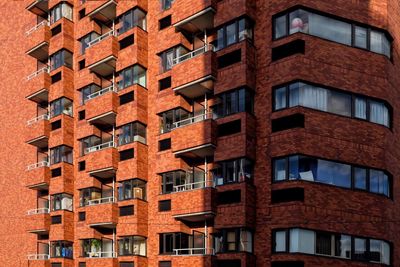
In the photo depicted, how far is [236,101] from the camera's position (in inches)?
1241

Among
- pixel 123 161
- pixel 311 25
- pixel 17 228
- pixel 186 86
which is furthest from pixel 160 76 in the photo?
pixel 17 228

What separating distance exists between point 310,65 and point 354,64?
9.55 feet

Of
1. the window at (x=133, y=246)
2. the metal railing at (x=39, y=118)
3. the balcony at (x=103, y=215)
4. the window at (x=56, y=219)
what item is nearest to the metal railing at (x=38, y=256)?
the window at (x=56, y=219)

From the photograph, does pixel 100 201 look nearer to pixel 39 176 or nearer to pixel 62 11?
pixel 39 176

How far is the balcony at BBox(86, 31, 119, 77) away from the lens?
1585 inches

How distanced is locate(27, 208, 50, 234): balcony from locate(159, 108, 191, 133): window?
1466 centimetres

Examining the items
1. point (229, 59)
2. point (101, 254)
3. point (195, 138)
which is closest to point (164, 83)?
point (195, 138)

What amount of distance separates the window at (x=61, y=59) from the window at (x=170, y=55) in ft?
39.1

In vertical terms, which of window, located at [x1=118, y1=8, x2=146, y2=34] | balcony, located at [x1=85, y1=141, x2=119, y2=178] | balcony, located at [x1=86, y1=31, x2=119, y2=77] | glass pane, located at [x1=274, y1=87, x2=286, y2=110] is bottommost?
balcony, located at [x1=85, y1=141, x2=119, y2=178]

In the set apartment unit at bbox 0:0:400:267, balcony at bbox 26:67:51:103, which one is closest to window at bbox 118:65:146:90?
apartment unit at bbox 0:0:400:267

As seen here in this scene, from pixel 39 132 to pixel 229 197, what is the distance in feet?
74.3

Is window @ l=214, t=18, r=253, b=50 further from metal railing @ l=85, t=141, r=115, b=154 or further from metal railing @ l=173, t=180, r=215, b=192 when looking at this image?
metal railing @ l=85, t=141, r=115, b=154

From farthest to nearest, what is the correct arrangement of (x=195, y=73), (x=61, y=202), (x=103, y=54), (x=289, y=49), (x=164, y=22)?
(x=61, y=202) < (x=103, y=54) < (x=164, y=22) < (x=195, y=73) < (x=289, y=49)

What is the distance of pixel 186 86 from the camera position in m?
33.8
